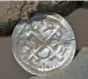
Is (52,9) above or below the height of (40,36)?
above

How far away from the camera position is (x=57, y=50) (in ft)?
2.94

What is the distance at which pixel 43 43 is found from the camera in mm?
889

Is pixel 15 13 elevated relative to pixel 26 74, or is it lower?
elevated

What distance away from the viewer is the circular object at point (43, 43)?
0.89 meters

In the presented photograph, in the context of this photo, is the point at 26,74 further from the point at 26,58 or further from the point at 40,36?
the point at 40,36

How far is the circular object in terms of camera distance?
35.0 inches

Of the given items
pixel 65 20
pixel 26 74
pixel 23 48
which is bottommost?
pixel 26 74

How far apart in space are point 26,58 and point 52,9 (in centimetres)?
25

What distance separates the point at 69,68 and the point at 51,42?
142 mm

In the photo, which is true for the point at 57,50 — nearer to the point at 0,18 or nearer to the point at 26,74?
the point at 26,74

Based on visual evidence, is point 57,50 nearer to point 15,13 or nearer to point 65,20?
point 65,20

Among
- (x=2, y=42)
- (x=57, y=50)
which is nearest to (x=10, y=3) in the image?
(x=2, y=42)

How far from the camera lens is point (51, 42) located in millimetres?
892

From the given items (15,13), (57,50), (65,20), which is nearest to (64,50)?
(57,50)
